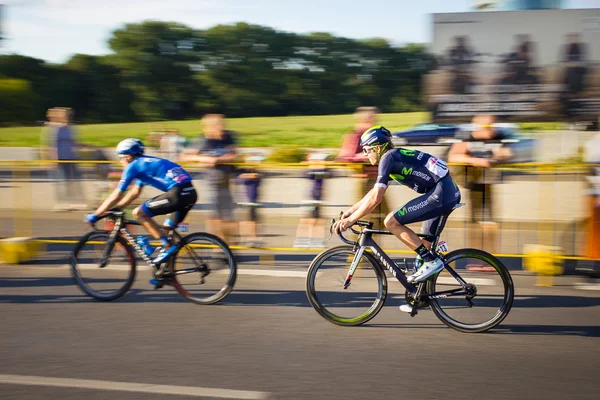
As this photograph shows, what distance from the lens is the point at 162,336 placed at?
5711 mm

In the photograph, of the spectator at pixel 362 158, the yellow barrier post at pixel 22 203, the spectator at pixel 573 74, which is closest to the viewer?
the spectator at pixel 362 158

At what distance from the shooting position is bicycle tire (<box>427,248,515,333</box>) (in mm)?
5730

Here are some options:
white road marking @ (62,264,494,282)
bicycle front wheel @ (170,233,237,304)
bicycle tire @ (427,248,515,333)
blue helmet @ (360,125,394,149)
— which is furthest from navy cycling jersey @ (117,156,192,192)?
bicycle tire @ (427,248,515,333)

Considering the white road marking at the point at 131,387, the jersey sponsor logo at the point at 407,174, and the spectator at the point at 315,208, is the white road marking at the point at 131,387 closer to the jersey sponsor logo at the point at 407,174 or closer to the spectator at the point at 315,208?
the jersey sponsor logo at the point at 407,174

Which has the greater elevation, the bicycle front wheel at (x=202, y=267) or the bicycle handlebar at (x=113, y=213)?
the bicycle handlebar at (x=113, y=213)

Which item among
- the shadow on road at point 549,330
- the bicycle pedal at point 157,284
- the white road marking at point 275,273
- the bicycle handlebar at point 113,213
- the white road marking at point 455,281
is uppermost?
the bicycle handlebar at point 113,213

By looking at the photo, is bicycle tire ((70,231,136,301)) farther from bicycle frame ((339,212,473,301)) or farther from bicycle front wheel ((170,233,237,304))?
bicycle frame ((339,212,473,301))

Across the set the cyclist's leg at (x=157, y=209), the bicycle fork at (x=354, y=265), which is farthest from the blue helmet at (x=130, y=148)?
the bicycle fork at (x=354, y=265)

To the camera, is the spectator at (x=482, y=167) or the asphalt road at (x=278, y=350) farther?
the spectator at (x=482, y=167)

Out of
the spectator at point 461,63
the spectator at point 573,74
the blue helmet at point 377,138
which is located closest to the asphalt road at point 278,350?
the blue helmet at point 377,138

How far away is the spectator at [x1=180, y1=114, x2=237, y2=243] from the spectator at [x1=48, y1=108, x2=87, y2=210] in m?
2.58

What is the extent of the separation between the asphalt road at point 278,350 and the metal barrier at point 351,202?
4.07 feet

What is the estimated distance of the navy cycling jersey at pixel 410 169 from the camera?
5707 mm

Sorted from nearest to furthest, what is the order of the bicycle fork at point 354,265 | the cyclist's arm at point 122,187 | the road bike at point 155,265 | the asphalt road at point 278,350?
the asphalt road at point 278,350 → the bicycle fork at point 354,265 → the cyclist's arm at point 122,187 → the road bike at point 155,265
